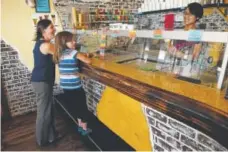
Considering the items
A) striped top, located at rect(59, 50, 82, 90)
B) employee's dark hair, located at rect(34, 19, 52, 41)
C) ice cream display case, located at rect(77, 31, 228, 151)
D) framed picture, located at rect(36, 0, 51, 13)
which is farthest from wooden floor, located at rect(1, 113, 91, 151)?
framed picture, located at rect(36, 0, 51, 13)

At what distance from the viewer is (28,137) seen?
303cm

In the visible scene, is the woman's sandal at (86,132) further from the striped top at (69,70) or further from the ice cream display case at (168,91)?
the striped top at (69,70)

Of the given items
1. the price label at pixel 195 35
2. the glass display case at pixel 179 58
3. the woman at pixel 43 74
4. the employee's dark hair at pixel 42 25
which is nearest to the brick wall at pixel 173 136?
the glass display case at pixel 179 58

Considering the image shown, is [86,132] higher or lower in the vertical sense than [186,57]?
lower

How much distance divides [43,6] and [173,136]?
297cm

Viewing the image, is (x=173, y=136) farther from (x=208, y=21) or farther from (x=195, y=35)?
(x=208, y=21)

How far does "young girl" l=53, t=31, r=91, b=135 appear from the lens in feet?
7.92

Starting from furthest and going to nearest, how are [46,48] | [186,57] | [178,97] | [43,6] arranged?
1. [43,6]
2. [46,48]
3. [186,57]
4. [178,97]

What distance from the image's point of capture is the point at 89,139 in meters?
2.62

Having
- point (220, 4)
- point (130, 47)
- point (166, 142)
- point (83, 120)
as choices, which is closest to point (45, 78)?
point (83, 120)

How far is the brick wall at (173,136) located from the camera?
4.37 ft

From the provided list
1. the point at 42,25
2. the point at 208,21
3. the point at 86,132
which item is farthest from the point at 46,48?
the point at 208,21

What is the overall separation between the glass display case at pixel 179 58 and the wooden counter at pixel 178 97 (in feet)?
0.35

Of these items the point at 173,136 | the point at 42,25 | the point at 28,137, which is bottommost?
the point at 28,137
